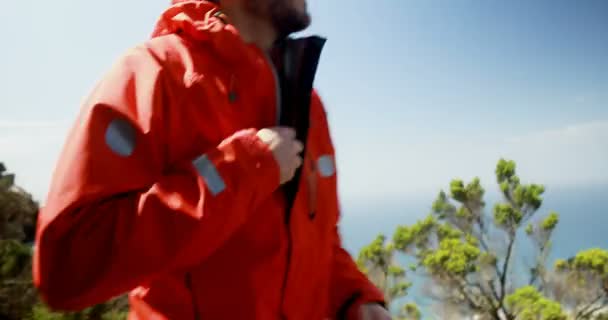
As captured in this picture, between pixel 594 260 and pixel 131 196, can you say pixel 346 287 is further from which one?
pixel 594 260

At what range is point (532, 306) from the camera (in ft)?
24.7

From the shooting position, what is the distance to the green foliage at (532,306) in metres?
7.23

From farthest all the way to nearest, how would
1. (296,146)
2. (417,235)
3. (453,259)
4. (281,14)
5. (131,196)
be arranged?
1. (417,235)
2. (453,259)
3. (281,14)
4. (296,146)
5. (131,196)

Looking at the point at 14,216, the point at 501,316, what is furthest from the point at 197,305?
the point at 501,316

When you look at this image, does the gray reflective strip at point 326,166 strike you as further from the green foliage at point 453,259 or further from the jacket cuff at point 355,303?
the green foliage at point 453,259

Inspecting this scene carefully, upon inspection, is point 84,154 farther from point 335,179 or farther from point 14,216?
point 14,216

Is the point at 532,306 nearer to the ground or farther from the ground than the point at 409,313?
farther from the ground

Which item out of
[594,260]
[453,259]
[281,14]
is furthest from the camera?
[453,259]

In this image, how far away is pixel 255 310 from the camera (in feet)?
2.12

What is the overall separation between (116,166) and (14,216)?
7.23 metres

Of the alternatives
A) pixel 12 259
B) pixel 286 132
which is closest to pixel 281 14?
pixel 286 132

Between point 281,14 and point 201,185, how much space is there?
0.49 m

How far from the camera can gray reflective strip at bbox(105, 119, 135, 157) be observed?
1.77ft

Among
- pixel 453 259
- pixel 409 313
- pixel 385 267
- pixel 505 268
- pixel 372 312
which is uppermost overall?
pixel 372 312
